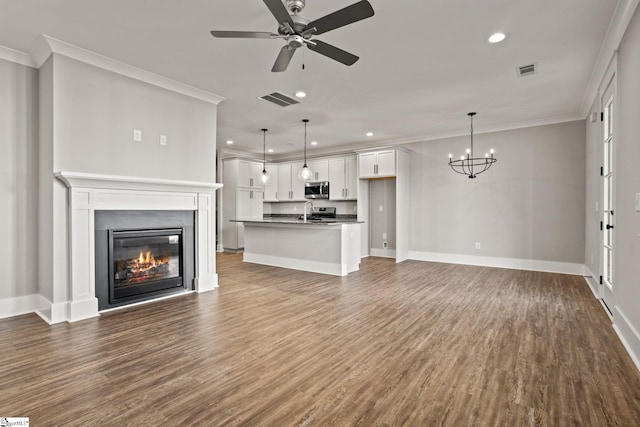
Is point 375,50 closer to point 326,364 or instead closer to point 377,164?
point 326,364

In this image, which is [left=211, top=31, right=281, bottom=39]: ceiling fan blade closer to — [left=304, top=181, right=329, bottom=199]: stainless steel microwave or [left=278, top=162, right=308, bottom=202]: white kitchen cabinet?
[left=304, top=181, right=329, bottom=199]: stainless steel microwave

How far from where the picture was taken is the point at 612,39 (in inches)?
120

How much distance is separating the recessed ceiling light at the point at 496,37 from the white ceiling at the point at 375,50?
3.1 inches

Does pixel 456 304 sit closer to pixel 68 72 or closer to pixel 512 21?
pixel 512 21

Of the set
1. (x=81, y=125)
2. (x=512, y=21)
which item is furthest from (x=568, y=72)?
(x=81, y=125)

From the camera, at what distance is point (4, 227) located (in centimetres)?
343

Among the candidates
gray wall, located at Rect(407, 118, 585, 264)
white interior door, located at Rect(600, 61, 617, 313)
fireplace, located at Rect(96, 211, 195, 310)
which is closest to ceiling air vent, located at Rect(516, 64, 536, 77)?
white interior door, located at Rect(600, 61, 617, 313)

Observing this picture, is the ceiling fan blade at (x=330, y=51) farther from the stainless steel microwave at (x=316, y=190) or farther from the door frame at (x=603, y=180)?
the stainless steel microwave at (x=316, y=190)

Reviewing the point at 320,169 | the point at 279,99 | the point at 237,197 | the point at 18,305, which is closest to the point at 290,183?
the point at 320,169

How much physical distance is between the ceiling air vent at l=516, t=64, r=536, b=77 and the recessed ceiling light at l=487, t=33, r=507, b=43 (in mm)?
842

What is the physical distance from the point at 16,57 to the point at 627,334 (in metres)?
6.43

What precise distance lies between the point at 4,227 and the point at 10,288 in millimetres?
661

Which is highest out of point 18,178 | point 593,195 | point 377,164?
point 377,164

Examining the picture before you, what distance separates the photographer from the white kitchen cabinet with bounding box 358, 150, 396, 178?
7.07 m
